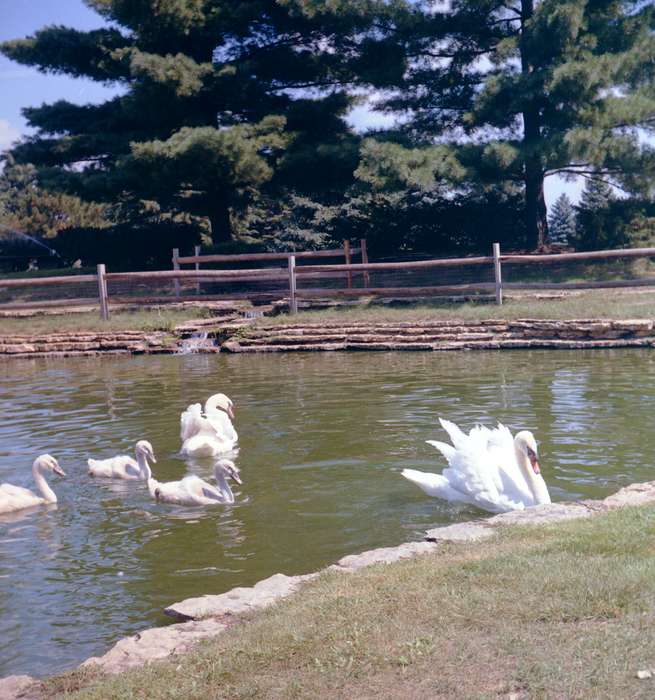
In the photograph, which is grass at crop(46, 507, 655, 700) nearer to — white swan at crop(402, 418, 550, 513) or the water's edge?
white swan at crop(402, 418, 550, 513)

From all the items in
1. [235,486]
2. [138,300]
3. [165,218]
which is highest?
[165,218]

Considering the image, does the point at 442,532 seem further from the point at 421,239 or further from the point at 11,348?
the point at 421,239

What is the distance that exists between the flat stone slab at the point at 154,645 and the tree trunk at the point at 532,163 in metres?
21.2

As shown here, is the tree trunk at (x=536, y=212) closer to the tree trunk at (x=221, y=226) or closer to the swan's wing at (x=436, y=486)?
the tree trunk at (x=221, y=226)

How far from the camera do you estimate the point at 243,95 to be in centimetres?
2947

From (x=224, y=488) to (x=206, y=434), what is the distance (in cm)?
189

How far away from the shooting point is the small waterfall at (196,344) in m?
20.4

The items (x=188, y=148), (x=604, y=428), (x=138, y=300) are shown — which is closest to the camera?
(x=604, y=428)

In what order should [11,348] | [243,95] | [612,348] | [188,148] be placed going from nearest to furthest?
1. [612,348]
2. [11,348]
3. [188,148]
4. [243,95]

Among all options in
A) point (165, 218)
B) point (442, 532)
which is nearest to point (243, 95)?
point (165, 218)

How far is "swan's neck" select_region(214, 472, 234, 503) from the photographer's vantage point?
8508mm

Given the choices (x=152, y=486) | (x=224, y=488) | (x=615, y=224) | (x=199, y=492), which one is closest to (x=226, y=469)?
(x=224, y=488)

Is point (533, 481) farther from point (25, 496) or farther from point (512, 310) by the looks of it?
point (512, 310)

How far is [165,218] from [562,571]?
3484 cm
